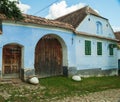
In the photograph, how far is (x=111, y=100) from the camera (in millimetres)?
9781

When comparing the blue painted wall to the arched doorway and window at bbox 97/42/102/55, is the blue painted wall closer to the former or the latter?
the arched doorway

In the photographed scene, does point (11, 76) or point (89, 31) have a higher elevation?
point (89, 31)

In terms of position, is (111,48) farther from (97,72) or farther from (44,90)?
(44,90)

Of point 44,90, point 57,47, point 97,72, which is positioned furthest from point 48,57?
point 97,72

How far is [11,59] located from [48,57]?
10.5 ft

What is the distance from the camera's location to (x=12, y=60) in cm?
1351

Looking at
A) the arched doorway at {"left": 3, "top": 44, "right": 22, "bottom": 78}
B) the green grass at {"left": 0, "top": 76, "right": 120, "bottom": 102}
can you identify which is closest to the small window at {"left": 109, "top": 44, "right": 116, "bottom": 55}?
the green grass at {"left": 0, "top": 76, "right": 120, "bottom": 102}

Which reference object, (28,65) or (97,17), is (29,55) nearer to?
(28,65)

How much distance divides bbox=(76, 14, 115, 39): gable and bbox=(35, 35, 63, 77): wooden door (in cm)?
256

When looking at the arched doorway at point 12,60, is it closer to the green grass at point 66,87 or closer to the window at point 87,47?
the green grass at point 66,87

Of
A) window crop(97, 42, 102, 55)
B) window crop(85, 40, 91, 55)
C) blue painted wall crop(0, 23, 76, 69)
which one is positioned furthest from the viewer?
window crop(97, 42, 102, 55)

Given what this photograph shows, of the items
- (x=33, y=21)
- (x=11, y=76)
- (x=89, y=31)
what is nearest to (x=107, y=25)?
(x=89, y=31)

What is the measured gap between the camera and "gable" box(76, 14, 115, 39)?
17834 millimetres

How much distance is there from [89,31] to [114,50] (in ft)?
16.5
